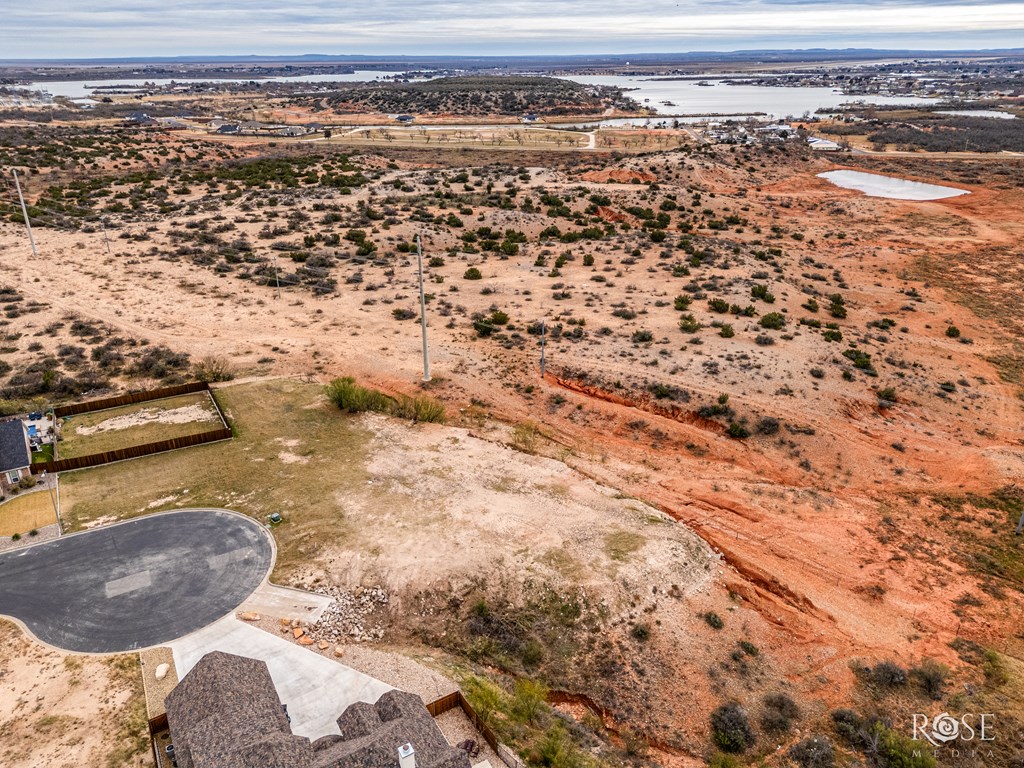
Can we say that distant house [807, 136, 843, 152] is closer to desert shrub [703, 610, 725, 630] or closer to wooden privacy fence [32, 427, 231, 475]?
desert shrub [703, 610, 725, 630]

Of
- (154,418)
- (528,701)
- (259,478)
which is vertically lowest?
(528,701)

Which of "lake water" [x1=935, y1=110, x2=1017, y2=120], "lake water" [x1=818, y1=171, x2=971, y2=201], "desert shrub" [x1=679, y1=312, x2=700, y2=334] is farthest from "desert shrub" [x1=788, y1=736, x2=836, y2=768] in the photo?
"lake water" [x1=935, y1=110, x2=1017, y2=120]

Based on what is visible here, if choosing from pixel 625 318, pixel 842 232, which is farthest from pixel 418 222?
pixel 842 232

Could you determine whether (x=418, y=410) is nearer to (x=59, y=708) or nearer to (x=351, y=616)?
(x=351, y=616)

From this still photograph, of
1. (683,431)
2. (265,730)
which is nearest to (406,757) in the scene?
(265,730)

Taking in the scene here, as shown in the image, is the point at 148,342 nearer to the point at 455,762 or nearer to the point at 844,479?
the point at 455,762

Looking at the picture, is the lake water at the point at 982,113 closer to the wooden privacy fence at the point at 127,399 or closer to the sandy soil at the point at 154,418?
the wooden privacy fence at the point at 127,399
